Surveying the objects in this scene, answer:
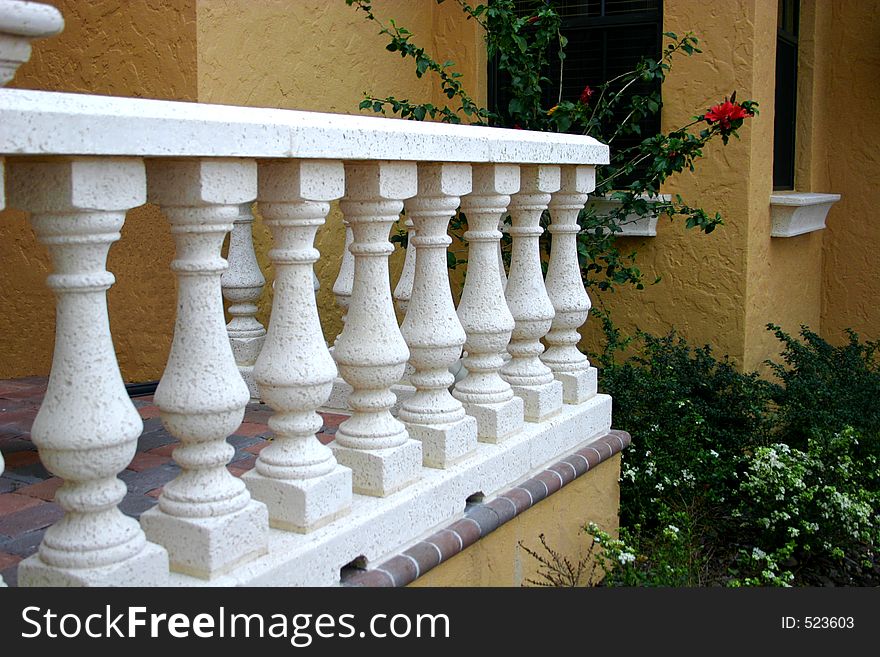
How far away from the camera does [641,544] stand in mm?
3822

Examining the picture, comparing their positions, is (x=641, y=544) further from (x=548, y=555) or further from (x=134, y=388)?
(x=134, y=388)

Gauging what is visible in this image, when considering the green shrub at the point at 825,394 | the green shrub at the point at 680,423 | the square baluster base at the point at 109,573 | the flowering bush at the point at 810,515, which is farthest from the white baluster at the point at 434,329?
the green shrub at the point at 825,394

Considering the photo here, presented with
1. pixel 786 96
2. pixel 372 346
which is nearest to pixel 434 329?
pixel 372 346

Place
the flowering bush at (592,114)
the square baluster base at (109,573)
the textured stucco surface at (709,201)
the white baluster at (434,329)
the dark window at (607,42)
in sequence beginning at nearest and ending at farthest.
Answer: the square baluster base at (109,573) → the white baluster at (434,329) → the flowering bush at (592,114) → the textured stucco surface at (709,201) → the dark window at (607,42)

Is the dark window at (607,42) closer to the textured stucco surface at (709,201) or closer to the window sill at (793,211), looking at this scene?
the textured stucco surface at (709,201)

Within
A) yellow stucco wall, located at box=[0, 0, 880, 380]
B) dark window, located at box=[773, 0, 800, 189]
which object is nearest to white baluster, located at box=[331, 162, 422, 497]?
yellow stucco wall, located at box=[0, 0, 880, 380]

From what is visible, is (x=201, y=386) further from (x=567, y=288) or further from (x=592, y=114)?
(x=592, y=114)

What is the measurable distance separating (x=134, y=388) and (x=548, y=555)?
80.7 inches

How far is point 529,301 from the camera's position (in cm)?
320

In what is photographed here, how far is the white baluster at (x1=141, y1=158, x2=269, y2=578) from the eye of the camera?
1.92 metres

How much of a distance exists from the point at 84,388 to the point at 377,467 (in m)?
0.85

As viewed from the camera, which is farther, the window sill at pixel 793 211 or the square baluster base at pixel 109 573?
the window sill at pixel 793 211

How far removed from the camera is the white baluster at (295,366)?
216 cm

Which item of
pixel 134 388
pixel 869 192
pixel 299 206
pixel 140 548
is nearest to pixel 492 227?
pixel 299 206
